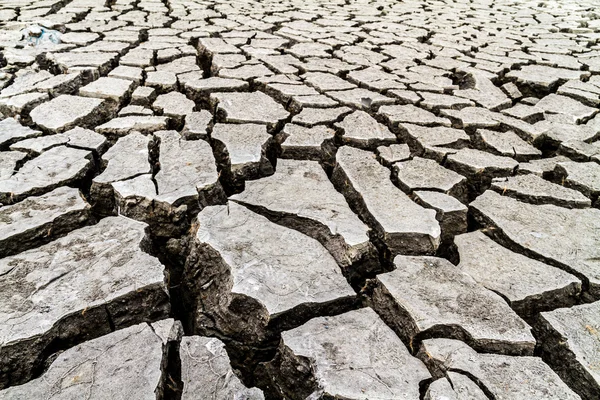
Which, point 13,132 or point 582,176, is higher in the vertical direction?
point 582,176

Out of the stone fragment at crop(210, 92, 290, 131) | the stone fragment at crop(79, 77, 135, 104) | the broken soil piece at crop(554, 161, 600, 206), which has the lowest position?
the stone fragment at crop(79, 77, 135, 104)

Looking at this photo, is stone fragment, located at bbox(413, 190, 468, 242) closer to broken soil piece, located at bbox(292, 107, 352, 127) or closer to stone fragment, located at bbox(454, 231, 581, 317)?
stone fragment, located at bbox(454, 231, 581, 317)

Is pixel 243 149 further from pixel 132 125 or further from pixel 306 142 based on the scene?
pixel 132 125

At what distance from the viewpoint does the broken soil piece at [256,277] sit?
101 cm

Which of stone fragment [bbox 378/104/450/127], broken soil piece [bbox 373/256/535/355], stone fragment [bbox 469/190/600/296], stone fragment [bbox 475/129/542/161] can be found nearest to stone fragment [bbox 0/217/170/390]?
broken soil piece [bbox 373/256/535/355]

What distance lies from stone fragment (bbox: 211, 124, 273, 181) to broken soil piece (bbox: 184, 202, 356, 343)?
0.29 m

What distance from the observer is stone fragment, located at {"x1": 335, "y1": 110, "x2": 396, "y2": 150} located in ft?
5.99

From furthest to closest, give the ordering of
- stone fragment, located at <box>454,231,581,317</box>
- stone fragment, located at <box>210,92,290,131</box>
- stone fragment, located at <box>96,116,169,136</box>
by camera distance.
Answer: stone fragment, located at <box>210,92,290,131</box> → stone fragment, located at <box>96,116,169,136</box> → stone fragment, located at <box>454,231,581,317</box>

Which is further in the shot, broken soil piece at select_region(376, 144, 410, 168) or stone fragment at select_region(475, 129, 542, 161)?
stone fragment at select_region(475, 129, 542, 161)

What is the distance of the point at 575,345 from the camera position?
36.7 inches

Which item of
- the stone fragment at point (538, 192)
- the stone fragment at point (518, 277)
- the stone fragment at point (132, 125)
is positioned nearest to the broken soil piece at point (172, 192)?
the stone fragment at point (132, 125)

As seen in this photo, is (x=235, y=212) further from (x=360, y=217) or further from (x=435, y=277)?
(x=435, y=277)

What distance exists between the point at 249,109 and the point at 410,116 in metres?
0.83

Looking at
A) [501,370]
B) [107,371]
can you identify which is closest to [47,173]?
[107,371]
